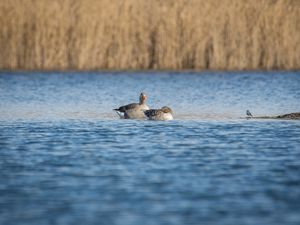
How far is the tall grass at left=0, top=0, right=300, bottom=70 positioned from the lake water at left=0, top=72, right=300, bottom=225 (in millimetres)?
7134

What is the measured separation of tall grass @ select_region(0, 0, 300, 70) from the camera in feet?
91.0

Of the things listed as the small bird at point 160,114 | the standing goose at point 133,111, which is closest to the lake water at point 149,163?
the small bird at point 160,114

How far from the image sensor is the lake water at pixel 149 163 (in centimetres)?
751

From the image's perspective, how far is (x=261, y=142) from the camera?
1225 centimetres

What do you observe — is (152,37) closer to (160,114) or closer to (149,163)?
(160,114)

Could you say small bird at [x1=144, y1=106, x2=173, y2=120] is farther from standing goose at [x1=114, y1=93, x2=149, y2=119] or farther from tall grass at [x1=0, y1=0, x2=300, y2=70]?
tall grass at [x1=0, y1=0, x2=300, y2=70]

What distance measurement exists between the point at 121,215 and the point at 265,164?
3085 millimetres

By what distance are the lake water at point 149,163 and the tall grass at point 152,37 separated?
713 cm

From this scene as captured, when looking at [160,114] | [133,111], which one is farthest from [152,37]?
[160,114]

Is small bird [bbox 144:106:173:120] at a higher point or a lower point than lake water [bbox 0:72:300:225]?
higher

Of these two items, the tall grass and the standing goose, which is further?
the tall grass

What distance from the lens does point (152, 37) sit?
28.2 m

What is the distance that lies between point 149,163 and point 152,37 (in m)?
18.2

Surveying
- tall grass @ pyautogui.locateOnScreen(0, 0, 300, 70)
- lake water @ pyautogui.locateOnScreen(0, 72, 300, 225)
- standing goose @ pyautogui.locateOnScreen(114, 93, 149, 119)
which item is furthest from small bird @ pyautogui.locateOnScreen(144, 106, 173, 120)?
tall grass @ pyautogui.locateOnScreen(0, 0, 300, 70)
